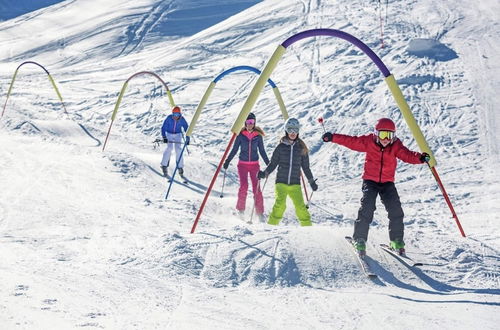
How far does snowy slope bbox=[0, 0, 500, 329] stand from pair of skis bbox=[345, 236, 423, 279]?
0.30 ft

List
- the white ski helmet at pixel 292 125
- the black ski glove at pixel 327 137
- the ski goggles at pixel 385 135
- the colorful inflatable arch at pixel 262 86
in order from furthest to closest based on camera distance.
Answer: the white ski helmet at pixel 292 125 < the colorful inflatable arch at pixel 262 86 < the black ski glove at pixel 327 137 < the ski goggles at pixel 385 135

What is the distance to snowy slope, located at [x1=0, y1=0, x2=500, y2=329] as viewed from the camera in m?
4.93

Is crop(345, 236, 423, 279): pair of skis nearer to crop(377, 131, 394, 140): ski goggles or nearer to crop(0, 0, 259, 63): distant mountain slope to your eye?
crop(377, 131, 394, 140): ski goggles

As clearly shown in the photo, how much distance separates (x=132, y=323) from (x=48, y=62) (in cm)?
3224

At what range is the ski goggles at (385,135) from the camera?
654 cm

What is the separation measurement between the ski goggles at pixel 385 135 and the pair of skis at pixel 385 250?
1272mm

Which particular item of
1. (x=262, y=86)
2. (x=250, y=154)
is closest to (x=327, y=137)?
(x=262, y=86)

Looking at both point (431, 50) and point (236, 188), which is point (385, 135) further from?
point (431, 50)

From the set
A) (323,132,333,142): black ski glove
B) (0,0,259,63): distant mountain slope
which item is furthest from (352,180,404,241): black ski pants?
(0,0,259,63): distant mountain slope

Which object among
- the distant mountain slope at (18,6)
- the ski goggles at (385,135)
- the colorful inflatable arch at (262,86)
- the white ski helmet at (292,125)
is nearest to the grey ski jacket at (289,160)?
the white ski helmet at (292,125)

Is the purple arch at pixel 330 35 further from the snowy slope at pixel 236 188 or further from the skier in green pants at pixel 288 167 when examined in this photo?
the snowy slope at pixel 236 188

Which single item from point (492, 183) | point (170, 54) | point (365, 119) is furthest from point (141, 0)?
point (492, 183)

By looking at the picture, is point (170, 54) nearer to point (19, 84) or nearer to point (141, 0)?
point (19, 84)

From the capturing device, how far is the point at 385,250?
22.0 ft
